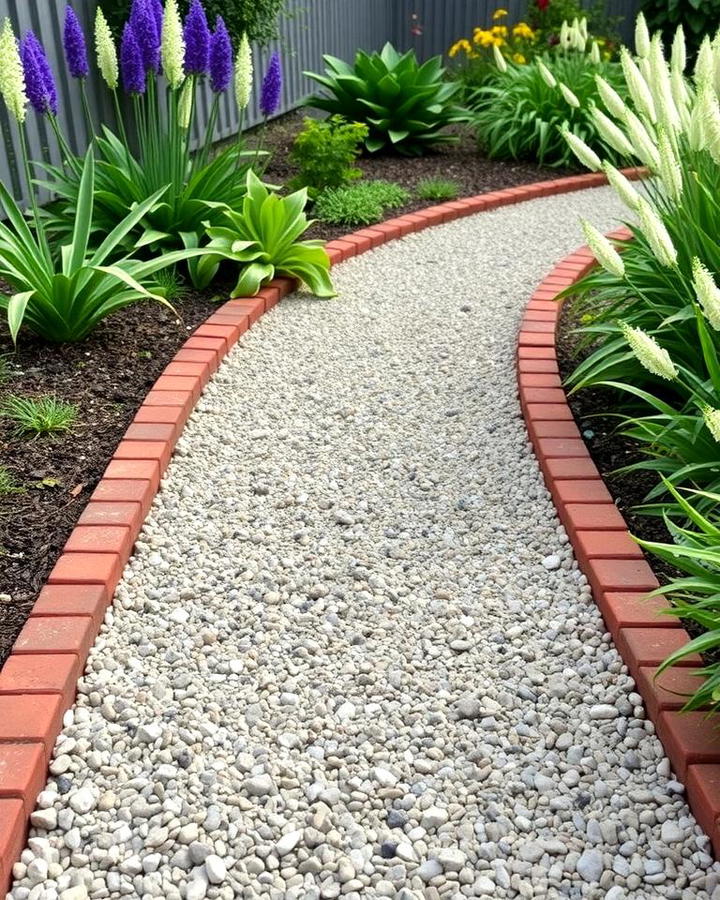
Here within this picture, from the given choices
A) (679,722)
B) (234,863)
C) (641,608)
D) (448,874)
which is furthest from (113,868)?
(641,608)

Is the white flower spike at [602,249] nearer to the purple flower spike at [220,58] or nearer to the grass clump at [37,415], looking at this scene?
the grass clump at [37,415]

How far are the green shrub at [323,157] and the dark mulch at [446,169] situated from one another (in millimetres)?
435

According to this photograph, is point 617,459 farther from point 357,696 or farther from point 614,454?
point 357,696

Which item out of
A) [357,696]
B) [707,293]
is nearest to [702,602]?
[707,293]

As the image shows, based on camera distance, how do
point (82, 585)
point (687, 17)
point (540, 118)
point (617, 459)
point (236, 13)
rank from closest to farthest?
point (82, 585) < point (617, 459) < point (236, 13) < point (540, 118) < point (687, 17)

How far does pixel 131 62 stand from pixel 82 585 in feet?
8.71

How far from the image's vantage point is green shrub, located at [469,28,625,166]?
7.19 metres

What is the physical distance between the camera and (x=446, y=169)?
7145 mm

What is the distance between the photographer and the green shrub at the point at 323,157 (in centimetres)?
568

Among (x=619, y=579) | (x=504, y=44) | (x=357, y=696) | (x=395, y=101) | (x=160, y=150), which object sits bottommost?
(x=357, y=696)

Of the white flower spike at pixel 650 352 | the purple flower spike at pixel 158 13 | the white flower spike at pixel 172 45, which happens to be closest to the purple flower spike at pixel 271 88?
the purple flower spike at pixel 158 13

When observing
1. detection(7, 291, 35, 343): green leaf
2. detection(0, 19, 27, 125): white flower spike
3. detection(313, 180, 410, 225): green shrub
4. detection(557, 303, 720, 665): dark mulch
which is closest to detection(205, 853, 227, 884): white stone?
detection(557, 303, 720, 665): dark mulch

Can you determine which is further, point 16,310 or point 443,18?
point 443,18

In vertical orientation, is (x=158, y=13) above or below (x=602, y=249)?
above
